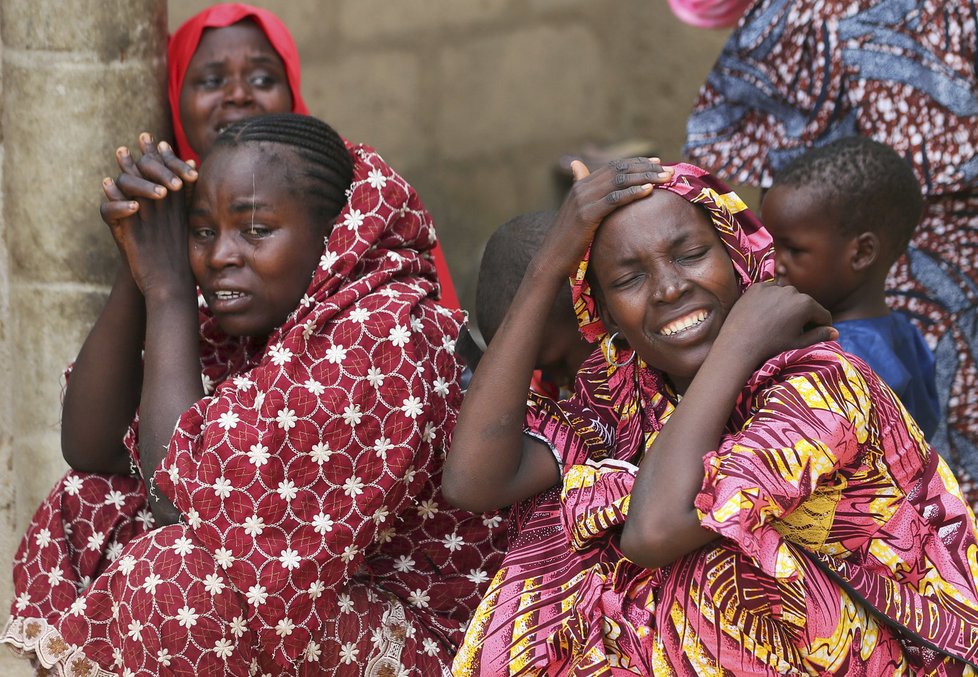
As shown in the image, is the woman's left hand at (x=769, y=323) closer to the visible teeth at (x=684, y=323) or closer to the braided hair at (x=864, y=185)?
the visible teeth at (x=684, y=323)

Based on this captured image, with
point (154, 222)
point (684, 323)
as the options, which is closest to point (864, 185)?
point (684, 323)

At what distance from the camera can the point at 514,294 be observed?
3.36m

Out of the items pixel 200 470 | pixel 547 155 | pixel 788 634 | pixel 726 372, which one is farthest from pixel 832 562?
pixel 547 155

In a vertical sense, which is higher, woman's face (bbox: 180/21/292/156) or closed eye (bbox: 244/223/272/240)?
woman's face (bbox: 180/21/292/156)

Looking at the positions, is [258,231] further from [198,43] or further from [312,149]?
[198,43]

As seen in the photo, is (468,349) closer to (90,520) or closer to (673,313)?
(673,313)

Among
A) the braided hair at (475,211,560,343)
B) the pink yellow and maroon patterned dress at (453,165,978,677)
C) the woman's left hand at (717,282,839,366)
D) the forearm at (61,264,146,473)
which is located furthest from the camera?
the braided hair at (475,211,560,343)

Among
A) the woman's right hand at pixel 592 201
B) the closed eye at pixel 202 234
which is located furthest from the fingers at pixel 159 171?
the woman's right hand at pixel 592 201

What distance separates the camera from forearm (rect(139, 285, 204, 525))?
306 cm

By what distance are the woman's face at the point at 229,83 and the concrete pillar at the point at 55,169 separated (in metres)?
0.27

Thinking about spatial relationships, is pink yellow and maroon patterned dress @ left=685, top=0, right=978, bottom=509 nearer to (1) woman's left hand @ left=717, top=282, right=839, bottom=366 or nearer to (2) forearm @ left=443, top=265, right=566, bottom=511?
(1) woman's left hand @ left=717, top=282, right=839, bottom=366

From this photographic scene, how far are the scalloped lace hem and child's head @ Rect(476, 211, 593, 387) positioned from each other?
3.96 feet

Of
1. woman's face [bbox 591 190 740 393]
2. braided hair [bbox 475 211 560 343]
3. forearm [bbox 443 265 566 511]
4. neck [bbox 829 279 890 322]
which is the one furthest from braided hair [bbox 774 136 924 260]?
forearm [bbox 443 265 566 511]

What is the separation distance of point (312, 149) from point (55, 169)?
0.96 metres
